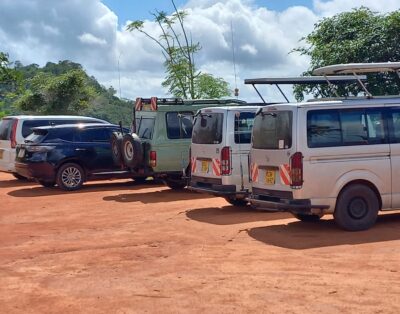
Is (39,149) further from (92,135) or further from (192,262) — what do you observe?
(192,262)

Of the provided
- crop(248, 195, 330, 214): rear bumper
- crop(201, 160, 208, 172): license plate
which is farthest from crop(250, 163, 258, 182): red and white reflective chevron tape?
crop(201, 160, 208, 172): license plate

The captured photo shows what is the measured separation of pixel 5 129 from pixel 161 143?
599 cm

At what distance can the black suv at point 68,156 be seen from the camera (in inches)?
639

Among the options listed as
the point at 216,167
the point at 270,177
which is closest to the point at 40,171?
the point at 216,167

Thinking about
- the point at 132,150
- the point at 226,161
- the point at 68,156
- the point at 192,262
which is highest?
the point at 132,150

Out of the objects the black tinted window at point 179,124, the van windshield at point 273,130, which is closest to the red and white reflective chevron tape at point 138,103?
the black tinted window at point 179,124

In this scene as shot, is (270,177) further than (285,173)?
Yes

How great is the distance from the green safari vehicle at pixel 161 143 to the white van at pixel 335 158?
4.87 meters

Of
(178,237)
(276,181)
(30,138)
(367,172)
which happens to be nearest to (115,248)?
(178,237)

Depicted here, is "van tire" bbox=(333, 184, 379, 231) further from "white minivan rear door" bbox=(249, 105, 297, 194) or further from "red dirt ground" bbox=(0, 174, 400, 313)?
"white minivan rear door" bbox=(249, 105, 297, 194)

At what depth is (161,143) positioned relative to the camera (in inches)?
582

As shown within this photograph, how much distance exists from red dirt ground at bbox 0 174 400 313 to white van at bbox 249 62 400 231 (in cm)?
44

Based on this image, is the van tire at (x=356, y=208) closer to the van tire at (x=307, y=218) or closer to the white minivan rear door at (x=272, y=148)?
the white minivan rear door at (x=272, y=148)

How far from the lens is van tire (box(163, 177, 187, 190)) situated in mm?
15359
